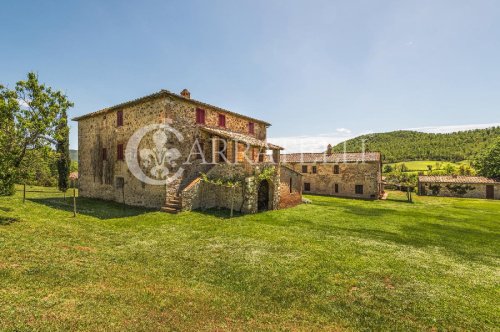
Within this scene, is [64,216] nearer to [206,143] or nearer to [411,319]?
[206,143]

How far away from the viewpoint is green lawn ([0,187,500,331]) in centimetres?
509

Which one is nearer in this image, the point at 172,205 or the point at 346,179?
the point at 172,205

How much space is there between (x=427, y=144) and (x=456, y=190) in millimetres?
50557

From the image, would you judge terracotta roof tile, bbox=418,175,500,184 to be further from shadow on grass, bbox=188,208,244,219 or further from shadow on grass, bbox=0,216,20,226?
shadow on grass, bbox=0,216,20,226

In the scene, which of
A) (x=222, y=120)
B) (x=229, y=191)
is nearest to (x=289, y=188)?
(x=229, y=191)

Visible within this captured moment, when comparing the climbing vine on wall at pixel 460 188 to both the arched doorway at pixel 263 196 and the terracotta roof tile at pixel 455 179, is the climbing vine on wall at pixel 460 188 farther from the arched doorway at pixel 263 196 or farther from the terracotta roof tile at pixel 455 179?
the arched doorway at pixel 263 196

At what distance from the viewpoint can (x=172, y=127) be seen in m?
17.3

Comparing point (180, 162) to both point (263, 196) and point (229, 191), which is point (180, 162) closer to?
point (229, 191)

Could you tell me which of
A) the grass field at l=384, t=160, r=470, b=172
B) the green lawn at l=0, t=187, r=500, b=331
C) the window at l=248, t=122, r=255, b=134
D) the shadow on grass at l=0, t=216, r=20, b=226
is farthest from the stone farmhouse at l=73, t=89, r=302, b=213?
the grass field at l=384, t=160, r=470, b=172

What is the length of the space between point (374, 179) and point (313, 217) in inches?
781

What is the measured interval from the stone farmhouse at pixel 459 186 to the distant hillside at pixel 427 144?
2494 cm

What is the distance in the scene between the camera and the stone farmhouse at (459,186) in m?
35.3

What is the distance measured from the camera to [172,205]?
16.5 meters

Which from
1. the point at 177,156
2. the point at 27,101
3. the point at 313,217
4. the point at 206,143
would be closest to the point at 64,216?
the point at 27,101
